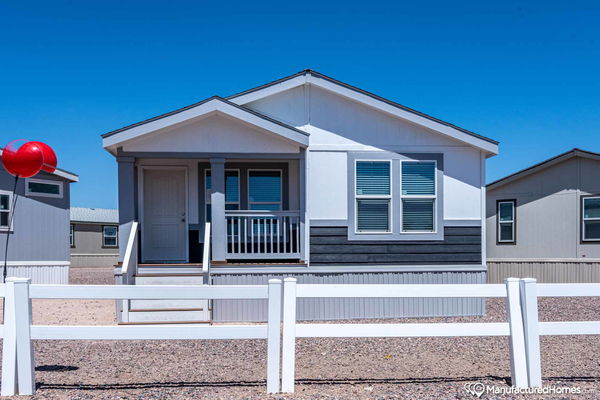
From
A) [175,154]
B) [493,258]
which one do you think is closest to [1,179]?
[175,154]

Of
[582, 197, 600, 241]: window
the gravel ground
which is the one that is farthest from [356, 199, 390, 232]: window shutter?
[582, 197, 600, 241]: window

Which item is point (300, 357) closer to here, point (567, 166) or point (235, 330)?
A: point (235, 330)

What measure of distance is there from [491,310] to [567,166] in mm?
5984

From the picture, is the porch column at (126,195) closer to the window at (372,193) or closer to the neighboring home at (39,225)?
the window at (372,193)

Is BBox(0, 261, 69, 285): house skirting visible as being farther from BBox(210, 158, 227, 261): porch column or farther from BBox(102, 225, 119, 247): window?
BBox(102, 225, 119, 247): window

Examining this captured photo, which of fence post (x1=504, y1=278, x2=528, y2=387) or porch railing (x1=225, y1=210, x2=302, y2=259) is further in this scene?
porch railing (x1=225, y1=210, x2=302, y2=259)

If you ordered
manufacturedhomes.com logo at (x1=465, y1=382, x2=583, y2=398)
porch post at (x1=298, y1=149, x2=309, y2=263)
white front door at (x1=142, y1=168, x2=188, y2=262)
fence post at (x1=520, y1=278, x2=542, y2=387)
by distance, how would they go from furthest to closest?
white front door at (x1=142, y1=168, x2=188, y2=262) < porch post at (x1=298, y1=149, x2=309, y2=263) < fence post at (x1=520, y1=278, x2=542, y2=387) < manufacturedhomes.com logo at (x1=465, y1=382, x2=583, y2=398)

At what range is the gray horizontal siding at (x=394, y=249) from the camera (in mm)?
9828

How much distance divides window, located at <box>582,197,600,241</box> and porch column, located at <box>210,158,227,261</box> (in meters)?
10.3

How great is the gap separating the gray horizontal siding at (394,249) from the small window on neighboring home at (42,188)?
9994 millimetres

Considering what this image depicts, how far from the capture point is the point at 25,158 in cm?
786

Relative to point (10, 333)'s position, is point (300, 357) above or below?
below

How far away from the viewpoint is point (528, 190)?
15.6 meters

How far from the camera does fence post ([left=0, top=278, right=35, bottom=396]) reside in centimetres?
436
